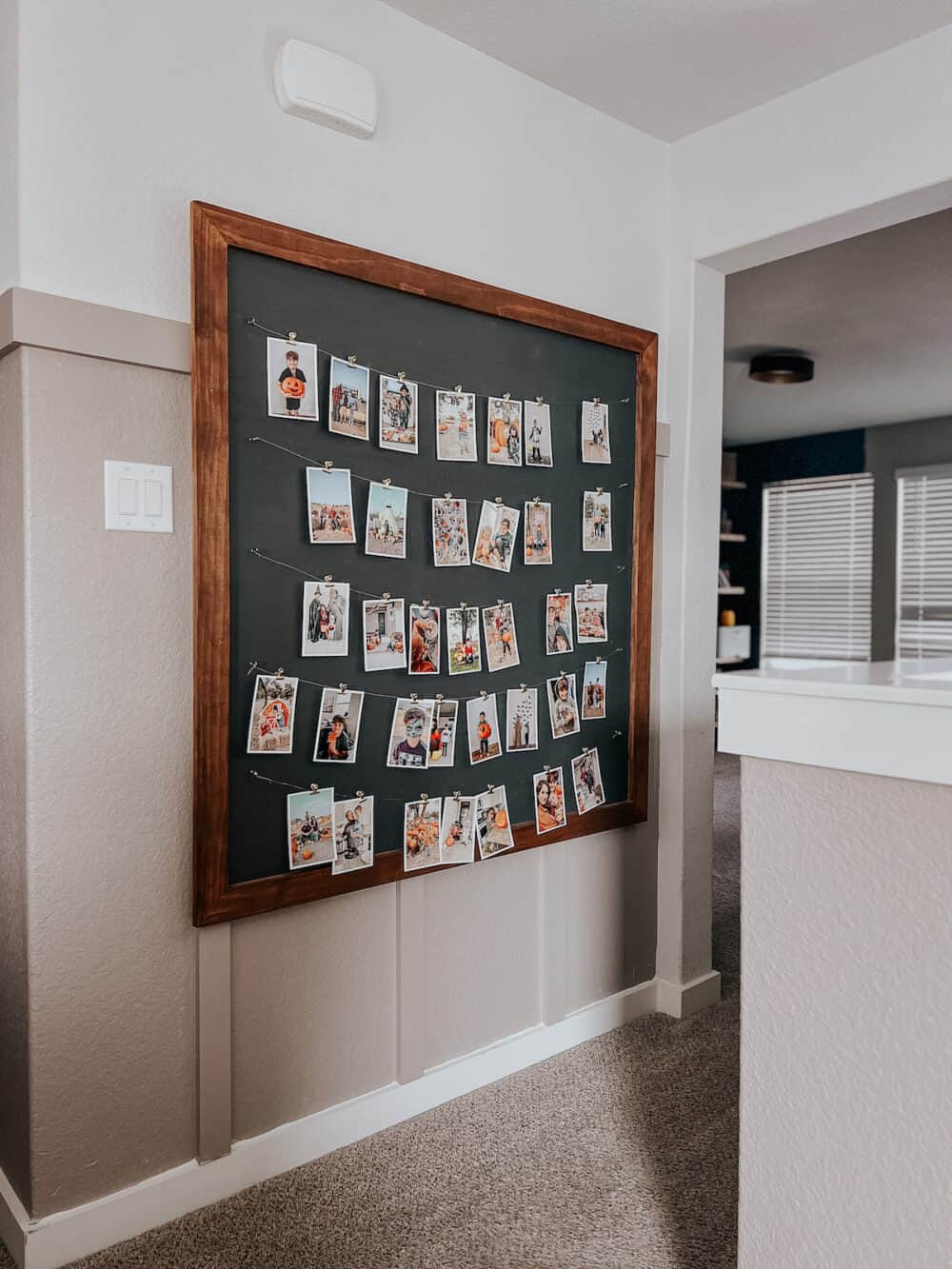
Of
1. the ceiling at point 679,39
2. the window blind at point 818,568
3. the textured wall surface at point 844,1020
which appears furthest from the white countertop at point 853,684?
the window blind at point 818,568

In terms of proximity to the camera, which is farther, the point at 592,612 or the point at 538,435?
the point at 592,612

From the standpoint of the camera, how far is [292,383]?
183cm

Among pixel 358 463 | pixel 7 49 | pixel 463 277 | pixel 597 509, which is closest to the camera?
pixel 7 49

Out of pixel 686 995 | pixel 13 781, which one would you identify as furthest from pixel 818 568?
pixel 13 781

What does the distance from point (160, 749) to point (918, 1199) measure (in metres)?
1.34

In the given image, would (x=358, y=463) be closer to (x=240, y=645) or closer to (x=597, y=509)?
(x=240, y=645)

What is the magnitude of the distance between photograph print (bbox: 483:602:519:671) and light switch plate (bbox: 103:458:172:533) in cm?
75

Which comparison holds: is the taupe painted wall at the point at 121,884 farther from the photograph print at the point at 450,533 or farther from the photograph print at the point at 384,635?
the photograph print at the point at 450,533

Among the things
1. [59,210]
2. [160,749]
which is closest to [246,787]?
[160,749]

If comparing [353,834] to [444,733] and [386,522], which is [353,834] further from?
[386,522]

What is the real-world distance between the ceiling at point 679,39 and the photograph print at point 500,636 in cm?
122

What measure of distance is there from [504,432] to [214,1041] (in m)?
1.39

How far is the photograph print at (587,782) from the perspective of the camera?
2.40 metres

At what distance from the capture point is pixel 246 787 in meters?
1.81
